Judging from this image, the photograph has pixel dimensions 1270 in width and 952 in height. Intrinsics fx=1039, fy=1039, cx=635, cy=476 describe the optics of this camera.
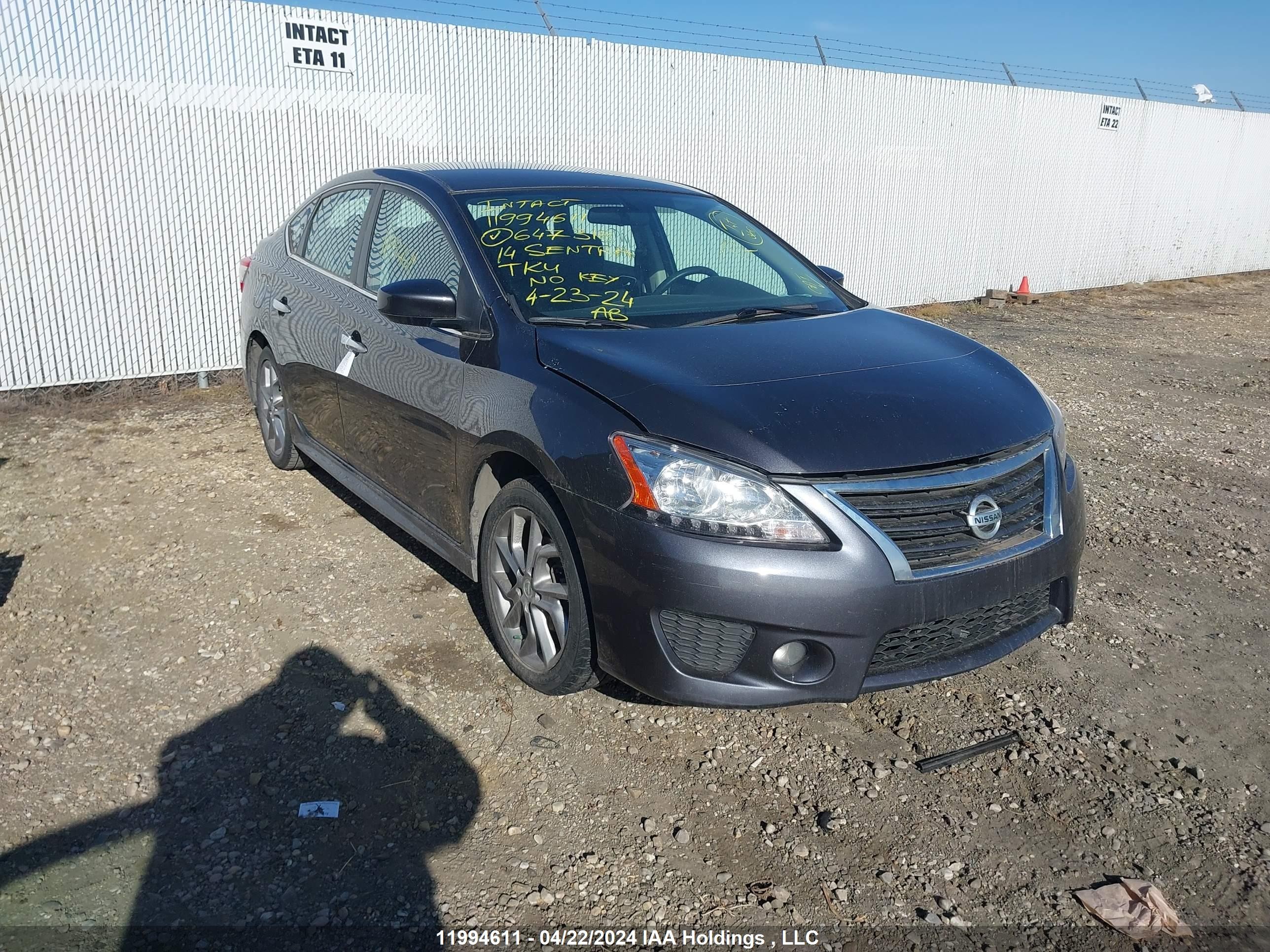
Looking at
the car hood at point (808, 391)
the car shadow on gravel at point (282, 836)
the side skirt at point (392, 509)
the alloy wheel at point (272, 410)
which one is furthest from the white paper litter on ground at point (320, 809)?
the alloy wheel at point (272, 410)

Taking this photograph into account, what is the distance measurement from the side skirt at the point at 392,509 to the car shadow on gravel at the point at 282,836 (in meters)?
0.58

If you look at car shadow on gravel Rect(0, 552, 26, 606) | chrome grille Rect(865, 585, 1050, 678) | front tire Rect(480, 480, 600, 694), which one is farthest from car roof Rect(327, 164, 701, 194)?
chrome grille Rect(865, 585, 1050, 678)

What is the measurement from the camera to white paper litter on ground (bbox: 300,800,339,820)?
2.94 metres

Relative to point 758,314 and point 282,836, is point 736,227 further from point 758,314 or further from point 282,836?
point 282,836

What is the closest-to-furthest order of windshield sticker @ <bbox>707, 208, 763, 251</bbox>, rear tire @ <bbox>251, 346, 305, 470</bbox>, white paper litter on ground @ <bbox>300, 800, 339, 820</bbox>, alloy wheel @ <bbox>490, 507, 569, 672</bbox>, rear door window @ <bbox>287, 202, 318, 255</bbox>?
1. white paper litter on ground @ <bbox>300, 800, 339, 820</bbox>
2. alloy wheel @ <bbox>490, 507, 569, 672</bbox>
3. windshield sticker @ <bbox>707, 208, 763, 251</bbox>
4. rear door window @ <bbox>287, 202, 318, 255</bbox>
5. rear tire @ <bbox>251, 346, 305, 470</bbox>

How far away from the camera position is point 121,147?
7680 millimetres

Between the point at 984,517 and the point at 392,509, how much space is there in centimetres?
244

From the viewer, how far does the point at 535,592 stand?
3.42 m

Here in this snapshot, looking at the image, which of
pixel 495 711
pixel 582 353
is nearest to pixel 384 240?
pixel 582 353

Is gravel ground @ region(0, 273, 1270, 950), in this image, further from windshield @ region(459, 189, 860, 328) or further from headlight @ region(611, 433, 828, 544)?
windshield @ region(459, 189, 860, 328)

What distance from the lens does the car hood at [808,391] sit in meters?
2.96

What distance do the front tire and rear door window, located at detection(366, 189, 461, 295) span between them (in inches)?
37.6

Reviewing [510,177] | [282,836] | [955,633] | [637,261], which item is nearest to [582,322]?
[637,261]

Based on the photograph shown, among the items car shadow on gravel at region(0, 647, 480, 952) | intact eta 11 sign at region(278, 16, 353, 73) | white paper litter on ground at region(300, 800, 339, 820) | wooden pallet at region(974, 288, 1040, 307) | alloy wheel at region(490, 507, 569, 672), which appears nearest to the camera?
car shadow on gravel at region(0, 647, 480, 952)
